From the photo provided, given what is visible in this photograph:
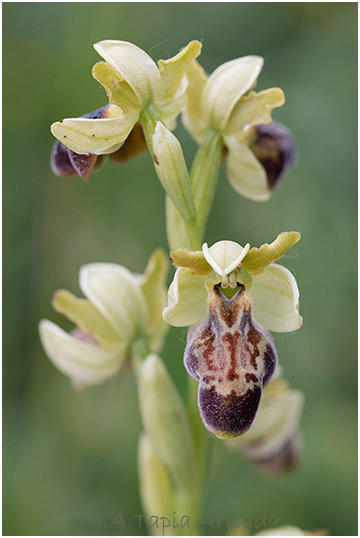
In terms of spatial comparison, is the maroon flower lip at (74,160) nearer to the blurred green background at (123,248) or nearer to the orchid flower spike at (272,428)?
the orchid flower spike at (272,428)

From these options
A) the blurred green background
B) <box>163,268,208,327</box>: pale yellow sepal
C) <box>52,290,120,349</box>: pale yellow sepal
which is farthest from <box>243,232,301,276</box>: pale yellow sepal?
the blurred green background

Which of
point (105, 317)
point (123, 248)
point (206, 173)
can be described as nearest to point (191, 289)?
point (206, 173)

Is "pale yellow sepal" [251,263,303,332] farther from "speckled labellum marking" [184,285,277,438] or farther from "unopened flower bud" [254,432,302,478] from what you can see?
"unopened flower bud" [254,432,302,478]

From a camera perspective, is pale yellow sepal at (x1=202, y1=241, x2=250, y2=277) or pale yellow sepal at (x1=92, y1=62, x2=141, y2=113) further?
pale yellow sepal at (x1=92, y1=62, x2=141, y2=113)

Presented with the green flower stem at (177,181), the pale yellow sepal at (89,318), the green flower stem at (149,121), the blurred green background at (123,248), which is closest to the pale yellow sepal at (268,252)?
the green flower stem at (177,181)

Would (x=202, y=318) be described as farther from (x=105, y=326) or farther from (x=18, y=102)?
(x=18, y=102)

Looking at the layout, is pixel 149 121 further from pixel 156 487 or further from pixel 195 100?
pixel 156 487
